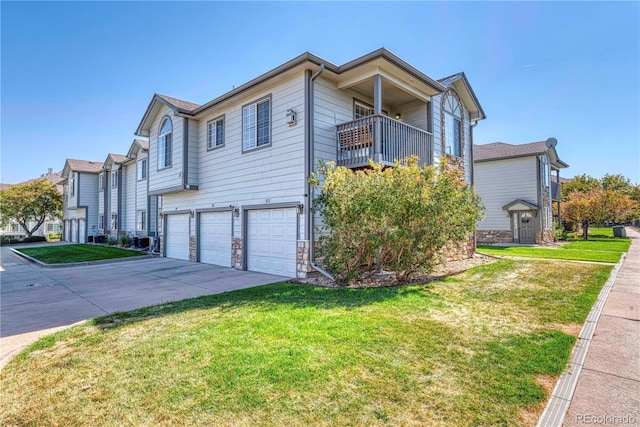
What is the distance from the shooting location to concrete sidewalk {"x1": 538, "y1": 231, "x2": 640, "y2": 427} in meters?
2.67

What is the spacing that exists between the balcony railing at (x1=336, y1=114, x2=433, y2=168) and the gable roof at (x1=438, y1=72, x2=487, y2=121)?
4.08 metres

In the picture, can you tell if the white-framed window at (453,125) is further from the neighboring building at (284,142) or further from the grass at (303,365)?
the grass at (303,365)

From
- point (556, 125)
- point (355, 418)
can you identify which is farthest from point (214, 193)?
point (556, 125)

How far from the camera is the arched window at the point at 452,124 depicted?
1283cm

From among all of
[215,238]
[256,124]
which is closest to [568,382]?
[256,124]

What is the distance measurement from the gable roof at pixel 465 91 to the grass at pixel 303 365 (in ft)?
30.7

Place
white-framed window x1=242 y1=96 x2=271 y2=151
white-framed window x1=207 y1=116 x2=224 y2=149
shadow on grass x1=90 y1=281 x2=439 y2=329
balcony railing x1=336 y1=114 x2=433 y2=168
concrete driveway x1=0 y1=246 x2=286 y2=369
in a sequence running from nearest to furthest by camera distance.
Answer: concrete driveway x1=0 y1=246 x2=286 y2=369, shadow on grass x1=90 y1=281 x2=439 y2=329, balcony railing x1=336 y1=114 x2=433 y2=168, white-framed window x1=242 y1=96 x2=271 y2=151, white-framed window x1=207 y1=116 x2=224 y2=149

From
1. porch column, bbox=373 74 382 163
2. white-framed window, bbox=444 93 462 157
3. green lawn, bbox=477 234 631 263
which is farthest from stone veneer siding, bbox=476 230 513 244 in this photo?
porch column, bbox=373 74 382 163

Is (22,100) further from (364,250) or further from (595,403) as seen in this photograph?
(595,403)

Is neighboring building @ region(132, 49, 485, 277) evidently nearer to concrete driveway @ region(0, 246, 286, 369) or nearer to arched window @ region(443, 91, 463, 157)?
arched window @ region(443, 91, 463, 157)

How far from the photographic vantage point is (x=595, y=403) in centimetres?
287

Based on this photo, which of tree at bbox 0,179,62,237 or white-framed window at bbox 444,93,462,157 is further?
tree at bbox 0,179,62,237

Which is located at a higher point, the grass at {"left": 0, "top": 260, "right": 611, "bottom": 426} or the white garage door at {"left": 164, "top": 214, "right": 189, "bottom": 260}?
the white garage door at {"left": 164, "top": 214, "right": 189, "bottom": 260}

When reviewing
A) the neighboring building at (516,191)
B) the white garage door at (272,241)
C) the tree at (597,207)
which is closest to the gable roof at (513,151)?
the neighboring building at (516,191)
